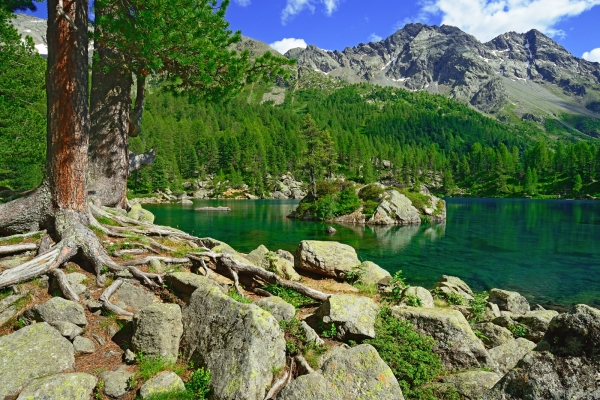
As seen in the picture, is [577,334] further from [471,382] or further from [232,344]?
[232,344]

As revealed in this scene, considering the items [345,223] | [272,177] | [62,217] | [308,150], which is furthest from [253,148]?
[62,217]

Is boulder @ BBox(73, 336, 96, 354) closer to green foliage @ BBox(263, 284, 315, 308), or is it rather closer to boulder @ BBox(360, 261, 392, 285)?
green foliage @ BBox(263, 284, 315, 308)

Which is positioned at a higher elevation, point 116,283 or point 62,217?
point 62,217

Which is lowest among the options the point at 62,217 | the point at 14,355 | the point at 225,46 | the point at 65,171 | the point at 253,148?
the point at 14,355

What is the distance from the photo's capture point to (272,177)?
484 ft

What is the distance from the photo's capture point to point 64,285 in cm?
773

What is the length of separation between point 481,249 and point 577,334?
107ft

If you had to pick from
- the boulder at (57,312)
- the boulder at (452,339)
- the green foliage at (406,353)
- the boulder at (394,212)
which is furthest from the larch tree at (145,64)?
the boulder at (394,212)

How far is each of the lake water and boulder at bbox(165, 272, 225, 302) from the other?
1549cm

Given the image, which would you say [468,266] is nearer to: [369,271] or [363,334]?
[369,271]

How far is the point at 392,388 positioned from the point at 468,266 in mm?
24894

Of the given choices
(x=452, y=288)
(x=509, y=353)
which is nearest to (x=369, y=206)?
(x=452, y=288)

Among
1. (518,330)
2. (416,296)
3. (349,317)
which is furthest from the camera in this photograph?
(416,296)

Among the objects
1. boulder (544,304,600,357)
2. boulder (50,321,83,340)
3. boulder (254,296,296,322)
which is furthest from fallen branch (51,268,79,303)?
boulder (544,304,600,357)
